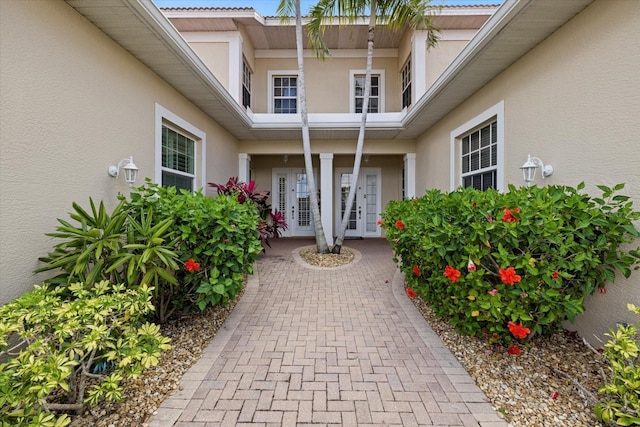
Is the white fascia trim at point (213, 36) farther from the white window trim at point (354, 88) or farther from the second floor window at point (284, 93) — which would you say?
the white window trim at point (354, 88)

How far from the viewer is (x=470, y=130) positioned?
218 inches

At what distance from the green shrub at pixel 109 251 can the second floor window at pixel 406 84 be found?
782 cm

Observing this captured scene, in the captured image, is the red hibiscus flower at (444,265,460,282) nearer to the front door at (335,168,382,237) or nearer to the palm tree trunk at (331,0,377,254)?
the palm tree trunk at (331,0,377,254)

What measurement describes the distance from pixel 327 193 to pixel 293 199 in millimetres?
2436

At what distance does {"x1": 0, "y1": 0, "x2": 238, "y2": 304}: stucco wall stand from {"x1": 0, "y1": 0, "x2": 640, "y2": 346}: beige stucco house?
1 cm

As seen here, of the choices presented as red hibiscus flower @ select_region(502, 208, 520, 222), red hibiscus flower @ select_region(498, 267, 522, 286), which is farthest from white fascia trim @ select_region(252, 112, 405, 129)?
red hibiscus flower @ select_region(498, 267, 522, 286)

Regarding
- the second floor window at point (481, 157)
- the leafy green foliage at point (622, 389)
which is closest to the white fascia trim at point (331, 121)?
the second floor window at point (481, 157)

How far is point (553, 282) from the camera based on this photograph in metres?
2.37

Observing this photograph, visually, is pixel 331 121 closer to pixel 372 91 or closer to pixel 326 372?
pixel 372 91

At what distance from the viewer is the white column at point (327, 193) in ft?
28.3

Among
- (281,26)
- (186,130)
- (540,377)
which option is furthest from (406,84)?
(540,377)

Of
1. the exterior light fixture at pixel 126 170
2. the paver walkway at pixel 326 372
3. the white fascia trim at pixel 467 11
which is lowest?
the paver walkway at pixel 326 372

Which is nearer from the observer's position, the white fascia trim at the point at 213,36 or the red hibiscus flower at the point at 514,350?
the red hibiscus flower at the point at 514,350

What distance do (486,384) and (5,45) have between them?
504cm
